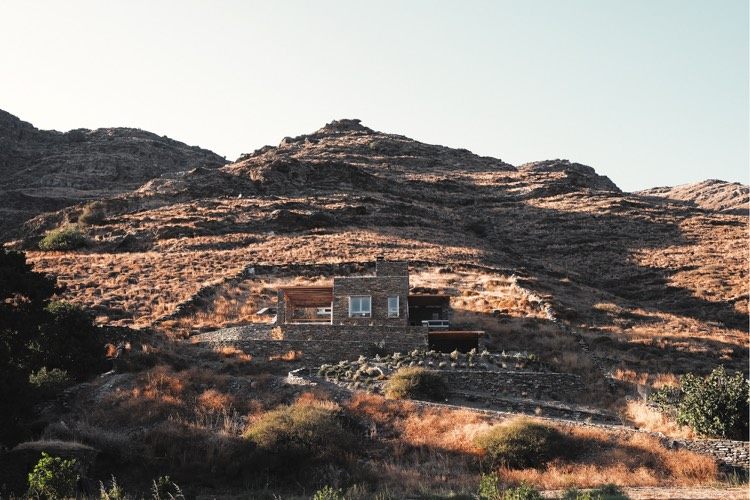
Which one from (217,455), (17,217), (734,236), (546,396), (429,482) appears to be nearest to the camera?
(429,482)

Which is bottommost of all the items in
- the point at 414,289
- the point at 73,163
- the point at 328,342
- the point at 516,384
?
the point at 516,384

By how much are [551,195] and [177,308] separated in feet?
252

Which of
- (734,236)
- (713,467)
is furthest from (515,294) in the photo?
(734,236)

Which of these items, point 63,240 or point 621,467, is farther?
point 63,240

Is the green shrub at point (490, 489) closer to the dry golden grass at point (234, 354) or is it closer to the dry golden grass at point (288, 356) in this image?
the dry golden grass at point (288, 356)

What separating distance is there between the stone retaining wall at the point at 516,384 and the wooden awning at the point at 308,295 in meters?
10.6

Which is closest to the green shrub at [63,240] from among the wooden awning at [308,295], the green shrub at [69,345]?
the wooden awning at [308,295]

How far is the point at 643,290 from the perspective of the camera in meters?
60.6

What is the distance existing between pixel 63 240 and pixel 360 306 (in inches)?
1703

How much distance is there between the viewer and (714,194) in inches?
5832

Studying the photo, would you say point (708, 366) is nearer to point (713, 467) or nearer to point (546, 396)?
point (546, 396)

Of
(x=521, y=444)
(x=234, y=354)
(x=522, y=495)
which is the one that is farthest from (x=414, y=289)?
(x=522, y=495)

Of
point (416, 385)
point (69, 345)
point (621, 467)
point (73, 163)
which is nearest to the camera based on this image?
point (621, 467)

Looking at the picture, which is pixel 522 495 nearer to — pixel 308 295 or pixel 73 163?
pixel 308 295
